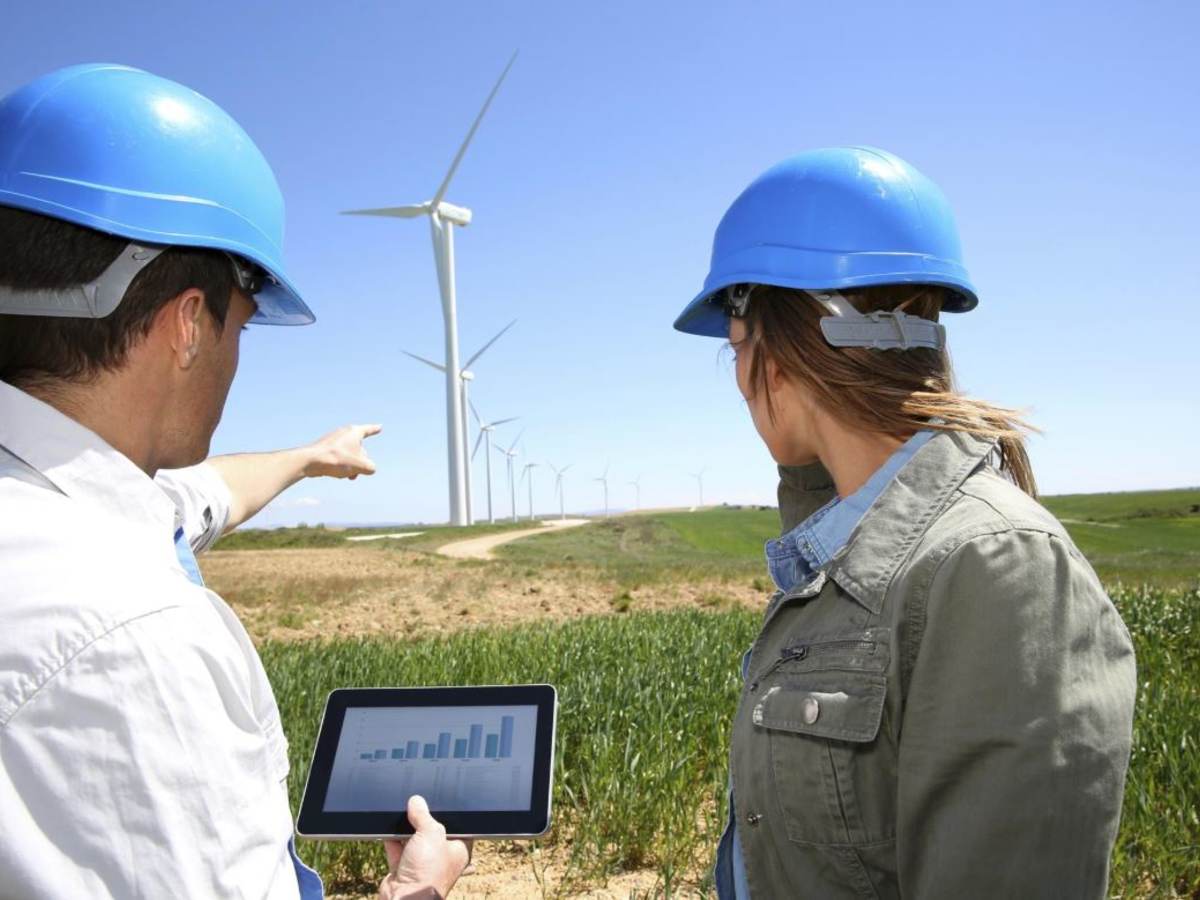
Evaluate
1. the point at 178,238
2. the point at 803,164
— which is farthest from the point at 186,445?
the point at 803,164

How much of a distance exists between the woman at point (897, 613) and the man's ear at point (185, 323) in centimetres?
121

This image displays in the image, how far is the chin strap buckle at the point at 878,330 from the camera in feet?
6.67

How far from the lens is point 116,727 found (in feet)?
4.02

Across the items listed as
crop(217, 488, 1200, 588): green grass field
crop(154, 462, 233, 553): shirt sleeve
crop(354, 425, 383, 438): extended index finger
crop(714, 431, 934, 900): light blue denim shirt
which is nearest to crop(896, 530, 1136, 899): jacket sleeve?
crop(714, 431, 934, 900): light blue denim shirt

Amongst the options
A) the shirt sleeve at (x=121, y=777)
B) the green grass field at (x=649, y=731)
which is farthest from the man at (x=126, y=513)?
the green grass field at (x=649, y=731)

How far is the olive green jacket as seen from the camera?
1.53m

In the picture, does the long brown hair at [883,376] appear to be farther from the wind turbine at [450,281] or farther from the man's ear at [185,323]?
the wind turbine at [450,281]

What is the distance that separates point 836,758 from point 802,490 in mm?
1158

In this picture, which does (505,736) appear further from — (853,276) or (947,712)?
(853,276)

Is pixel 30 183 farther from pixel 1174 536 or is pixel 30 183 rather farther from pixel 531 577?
pixel 1174 536

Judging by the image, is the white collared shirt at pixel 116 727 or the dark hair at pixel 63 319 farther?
the dark hair at pixel 63 319

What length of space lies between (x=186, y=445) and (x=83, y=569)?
2.30ft

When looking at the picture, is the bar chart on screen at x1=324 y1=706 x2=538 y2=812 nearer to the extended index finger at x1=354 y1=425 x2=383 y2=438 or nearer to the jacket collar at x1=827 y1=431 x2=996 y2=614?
the jacket collar at x1=827 y1=431 x2=996 y2=614

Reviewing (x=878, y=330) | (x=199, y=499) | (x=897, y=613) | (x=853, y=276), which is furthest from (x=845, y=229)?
(x=199, y=499)
